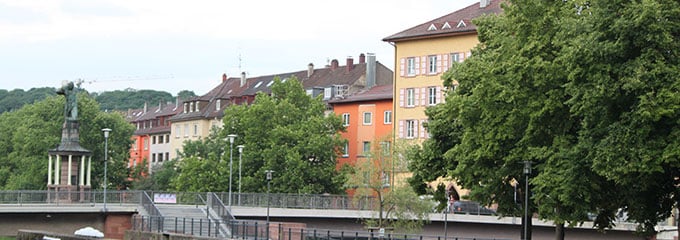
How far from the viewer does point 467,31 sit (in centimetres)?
9512

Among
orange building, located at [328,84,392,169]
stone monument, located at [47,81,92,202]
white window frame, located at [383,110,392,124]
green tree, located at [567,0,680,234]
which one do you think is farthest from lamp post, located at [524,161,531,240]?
white window frame, located at [383,110,392,124]

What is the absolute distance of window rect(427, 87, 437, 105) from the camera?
322ft

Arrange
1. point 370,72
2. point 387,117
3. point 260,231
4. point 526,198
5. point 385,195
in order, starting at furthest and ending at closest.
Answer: point 370,72 → point 387,117 → point 385,195 → point 260,231 → point 526,198

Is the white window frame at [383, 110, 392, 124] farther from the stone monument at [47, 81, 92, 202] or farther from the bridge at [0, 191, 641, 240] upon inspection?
the stone monument at [47, 81, 92, 202]

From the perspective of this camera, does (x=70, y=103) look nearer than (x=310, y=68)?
Yes

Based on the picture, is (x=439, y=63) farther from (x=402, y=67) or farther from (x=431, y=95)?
(x=402, y=67)

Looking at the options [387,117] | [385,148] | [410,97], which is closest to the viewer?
[385,148]

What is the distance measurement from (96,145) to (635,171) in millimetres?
80070

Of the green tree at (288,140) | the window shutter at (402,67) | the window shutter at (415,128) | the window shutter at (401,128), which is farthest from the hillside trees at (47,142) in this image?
the window shutter at (415,128)

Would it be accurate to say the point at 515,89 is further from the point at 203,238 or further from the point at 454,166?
the point at 203,238

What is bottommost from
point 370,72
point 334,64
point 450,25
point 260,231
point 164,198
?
point 260,231

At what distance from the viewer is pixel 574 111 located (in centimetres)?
4450

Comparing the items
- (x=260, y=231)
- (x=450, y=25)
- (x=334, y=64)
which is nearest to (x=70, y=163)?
(x=260, y=231)

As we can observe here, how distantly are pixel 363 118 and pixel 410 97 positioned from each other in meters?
9.65
